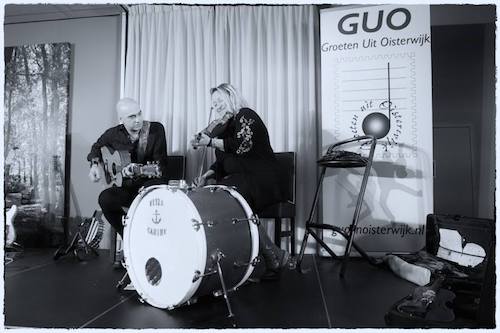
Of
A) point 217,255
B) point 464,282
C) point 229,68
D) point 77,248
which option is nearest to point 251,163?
point 217,255

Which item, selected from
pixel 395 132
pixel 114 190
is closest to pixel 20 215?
pixel 114 190

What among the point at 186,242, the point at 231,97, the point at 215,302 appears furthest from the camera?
the point at 231,97

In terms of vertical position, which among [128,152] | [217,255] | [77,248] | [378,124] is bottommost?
[77,248]

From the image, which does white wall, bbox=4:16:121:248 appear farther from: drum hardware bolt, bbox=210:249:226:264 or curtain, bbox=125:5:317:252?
drum hardware bolt, bbox=210:249:226:264

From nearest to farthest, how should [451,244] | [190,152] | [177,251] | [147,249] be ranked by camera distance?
[177,251], [147,249], [451,244], [190,152]

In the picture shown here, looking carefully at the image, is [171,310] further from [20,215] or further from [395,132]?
[20,215]

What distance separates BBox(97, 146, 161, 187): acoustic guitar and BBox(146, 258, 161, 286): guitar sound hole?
2.83 ft

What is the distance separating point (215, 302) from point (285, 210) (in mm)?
954

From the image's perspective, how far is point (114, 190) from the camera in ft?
8.41

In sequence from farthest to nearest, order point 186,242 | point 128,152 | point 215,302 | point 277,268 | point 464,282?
1. point 128,152
2. point 277,268
3. point 464,282
4. point 215,302
5. point 186,242

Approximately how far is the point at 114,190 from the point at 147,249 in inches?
37.7

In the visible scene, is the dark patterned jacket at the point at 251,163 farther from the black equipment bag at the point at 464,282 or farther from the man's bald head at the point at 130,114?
the black equipment bag at the point at 464,282

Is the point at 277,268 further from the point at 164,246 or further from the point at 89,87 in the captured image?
the point at 89,87

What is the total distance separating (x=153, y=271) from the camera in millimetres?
1738
